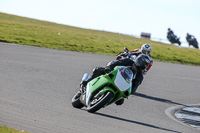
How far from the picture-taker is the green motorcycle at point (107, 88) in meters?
7.88

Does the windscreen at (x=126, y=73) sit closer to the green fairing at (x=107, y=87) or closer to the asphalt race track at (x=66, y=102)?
the green fairing at (x=107, y=87)

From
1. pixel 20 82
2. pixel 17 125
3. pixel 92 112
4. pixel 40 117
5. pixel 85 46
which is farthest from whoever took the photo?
pixel 85 46

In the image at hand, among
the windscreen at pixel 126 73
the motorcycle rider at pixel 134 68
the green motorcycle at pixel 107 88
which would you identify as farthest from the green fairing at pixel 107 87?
the motorcycle rider at pixel 134 68

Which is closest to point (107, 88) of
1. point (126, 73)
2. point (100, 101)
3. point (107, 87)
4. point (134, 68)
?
point (107, 87)

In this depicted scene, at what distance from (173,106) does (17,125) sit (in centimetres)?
632

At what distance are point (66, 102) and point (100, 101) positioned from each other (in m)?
1.79

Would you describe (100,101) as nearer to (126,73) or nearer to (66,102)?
(126,73)

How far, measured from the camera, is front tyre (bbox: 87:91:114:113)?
776cm

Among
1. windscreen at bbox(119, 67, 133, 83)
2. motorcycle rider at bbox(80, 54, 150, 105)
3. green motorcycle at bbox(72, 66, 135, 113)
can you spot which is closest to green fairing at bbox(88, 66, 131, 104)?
green motorcycle at bbox(72, 66, 135, 113)

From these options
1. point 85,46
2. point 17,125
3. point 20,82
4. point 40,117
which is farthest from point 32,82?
point 85,46

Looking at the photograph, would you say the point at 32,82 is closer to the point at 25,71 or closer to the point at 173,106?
the point at 25,71

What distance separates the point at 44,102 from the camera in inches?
349

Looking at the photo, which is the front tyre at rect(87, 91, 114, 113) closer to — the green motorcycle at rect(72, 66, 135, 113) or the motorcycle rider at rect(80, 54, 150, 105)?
the green motorcycle at rect(72, 66, 135, 113)

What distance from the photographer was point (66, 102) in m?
9.43
